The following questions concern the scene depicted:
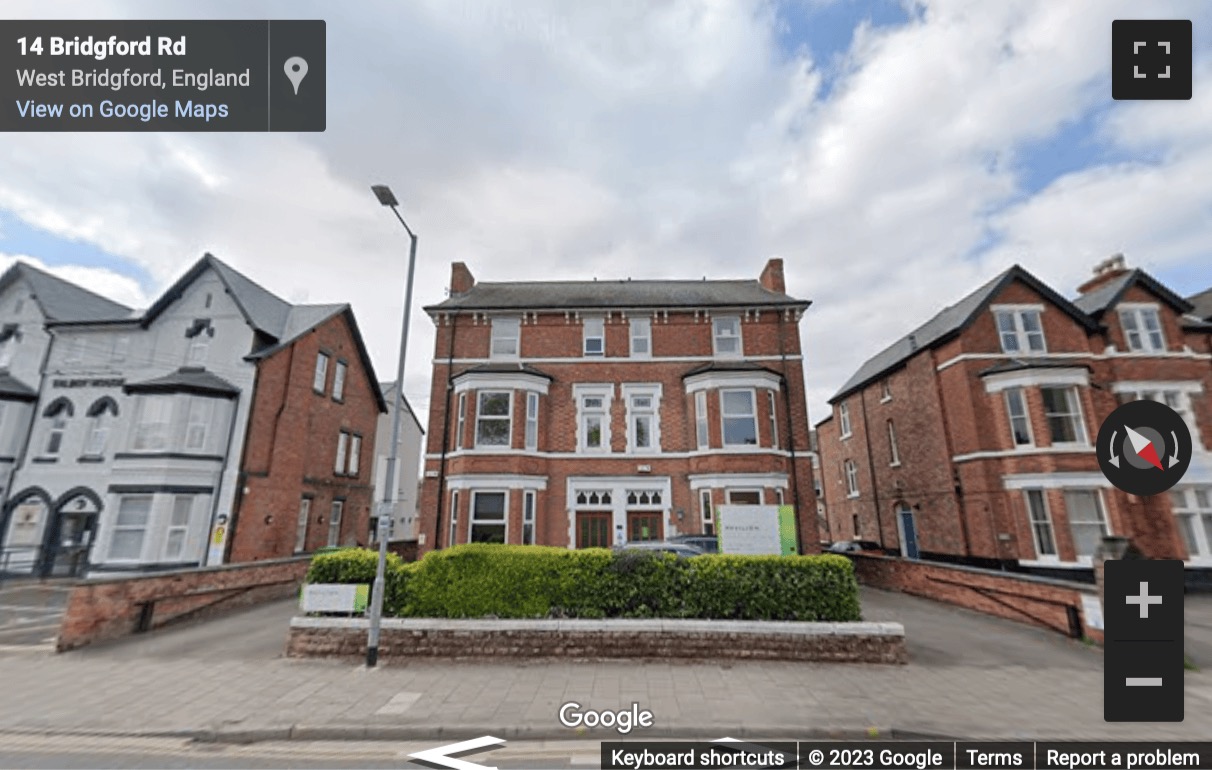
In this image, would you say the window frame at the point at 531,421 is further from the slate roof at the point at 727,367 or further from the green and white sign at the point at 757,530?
the green and white sign at the point at 757,530

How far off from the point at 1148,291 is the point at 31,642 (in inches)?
1375

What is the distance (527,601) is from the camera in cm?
901

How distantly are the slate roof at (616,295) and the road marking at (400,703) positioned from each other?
562 inches

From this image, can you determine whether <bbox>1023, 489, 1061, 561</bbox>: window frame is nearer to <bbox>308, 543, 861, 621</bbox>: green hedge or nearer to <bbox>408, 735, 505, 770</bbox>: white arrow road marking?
<bbox>308, 543, 861, 621</bbox>: green hedge

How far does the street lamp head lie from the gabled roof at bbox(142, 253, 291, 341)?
45.2ft

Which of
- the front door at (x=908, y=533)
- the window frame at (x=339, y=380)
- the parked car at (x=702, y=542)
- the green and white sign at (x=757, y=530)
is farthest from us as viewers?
the window frame at (x=339, y=380)

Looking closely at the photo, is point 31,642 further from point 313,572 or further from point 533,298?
point 533,298

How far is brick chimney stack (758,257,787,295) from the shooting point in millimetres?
Result: 20562

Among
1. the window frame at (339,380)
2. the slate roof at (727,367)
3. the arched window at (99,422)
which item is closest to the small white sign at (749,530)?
the slate roof at (727,367)

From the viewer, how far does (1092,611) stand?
9.96 m

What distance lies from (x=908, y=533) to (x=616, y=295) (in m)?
16.5

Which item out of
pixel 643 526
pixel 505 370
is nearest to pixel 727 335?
pixel 643 526

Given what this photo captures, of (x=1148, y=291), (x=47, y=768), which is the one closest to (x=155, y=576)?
(x=47, y=768)

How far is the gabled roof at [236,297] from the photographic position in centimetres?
1955
